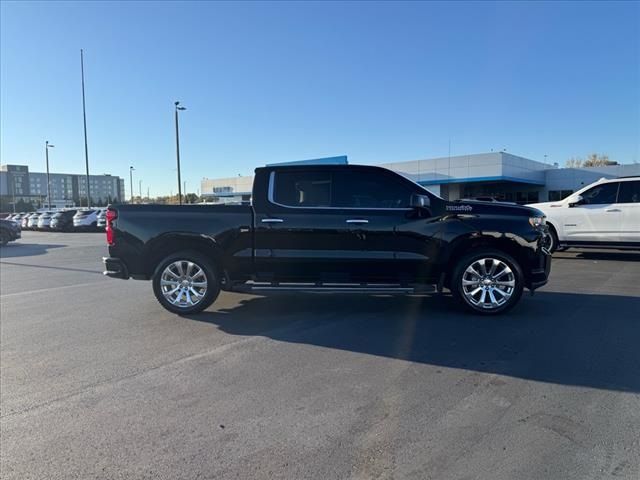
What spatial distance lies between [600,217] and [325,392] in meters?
10.5

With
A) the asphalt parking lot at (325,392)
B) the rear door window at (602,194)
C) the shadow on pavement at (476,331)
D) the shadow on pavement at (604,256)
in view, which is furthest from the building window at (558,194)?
the asphalt parking lot at (325,392)

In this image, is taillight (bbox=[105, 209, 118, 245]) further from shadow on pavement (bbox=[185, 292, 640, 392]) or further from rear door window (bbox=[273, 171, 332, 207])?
rear door window (bbox=[273, 171, 332, 207])

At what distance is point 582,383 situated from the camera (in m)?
3.91

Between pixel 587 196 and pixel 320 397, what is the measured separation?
35.9 feet

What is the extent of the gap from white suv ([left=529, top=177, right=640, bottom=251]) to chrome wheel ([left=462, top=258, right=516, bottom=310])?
7.09m

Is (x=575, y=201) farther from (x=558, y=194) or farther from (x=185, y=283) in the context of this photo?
(x=558, y=194)

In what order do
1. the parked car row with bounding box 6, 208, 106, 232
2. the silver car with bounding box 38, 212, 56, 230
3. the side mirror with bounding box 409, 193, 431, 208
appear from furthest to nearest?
the silver car with bounding box 38, 212, 56, 230
the parked car row with bounding box 6, 208, 106, 232
the side mirror with bounding box 409, 193, 431, 208

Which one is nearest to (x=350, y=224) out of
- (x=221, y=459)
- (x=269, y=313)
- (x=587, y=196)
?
(x=269, y=313)

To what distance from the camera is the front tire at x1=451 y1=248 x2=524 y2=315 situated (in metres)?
6.07

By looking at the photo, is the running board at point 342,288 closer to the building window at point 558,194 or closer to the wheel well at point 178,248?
the wheel well at point 178,248

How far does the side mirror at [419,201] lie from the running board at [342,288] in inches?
42.5

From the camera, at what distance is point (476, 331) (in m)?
5.43

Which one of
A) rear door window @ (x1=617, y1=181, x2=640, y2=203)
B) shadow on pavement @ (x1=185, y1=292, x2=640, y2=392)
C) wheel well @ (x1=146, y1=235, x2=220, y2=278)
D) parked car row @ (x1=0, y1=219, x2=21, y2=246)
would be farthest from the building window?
wheel well @ (x1=146, y1=235, x2=220, y2=278)

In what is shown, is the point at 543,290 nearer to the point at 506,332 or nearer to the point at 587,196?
the point at 506,332
